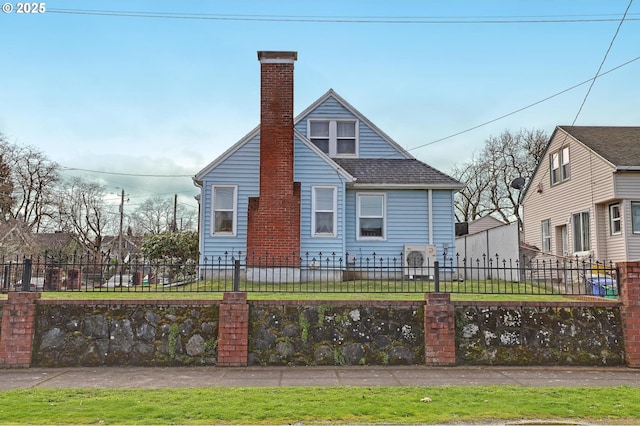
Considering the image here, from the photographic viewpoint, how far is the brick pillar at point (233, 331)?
8336 mm

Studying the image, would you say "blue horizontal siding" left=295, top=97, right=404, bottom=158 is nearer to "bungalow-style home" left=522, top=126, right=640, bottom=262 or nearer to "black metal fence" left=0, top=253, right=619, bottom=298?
"black metal fence" left=0, top=253, right=619, bottom=298

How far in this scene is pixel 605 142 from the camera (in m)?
19.5

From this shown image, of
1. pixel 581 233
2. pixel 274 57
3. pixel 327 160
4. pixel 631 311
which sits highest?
pixel 274 57

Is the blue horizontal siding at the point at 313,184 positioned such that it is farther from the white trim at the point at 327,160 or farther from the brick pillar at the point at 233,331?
the brick pillar at the point at 233,331

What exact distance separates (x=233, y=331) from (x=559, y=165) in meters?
18.2

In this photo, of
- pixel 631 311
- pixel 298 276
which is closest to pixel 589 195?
pixel 631 311

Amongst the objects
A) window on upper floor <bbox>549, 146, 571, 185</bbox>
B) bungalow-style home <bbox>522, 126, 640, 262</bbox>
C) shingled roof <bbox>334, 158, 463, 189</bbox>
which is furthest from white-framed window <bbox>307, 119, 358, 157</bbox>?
window on upper floor <bbox>549, 146, 571, 185</bbox>

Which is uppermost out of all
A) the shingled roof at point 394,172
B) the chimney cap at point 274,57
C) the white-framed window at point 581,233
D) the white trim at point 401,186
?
the chimney cap at point 274,57

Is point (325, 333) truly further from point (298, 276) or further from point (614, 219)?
point (614, 219)

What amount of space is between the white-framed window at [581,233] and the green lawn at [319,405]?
13773 mm

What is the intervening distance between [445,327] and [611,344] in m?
2.96

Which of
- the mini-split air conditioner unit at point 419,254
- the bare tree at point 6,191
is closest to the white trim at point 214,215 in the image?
the mini-split air conditioner unit at point 419,254

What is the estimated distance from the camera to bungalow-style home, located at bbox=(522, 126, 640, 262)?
680 inches

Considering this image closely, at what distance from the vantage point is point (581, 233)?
768 inches
